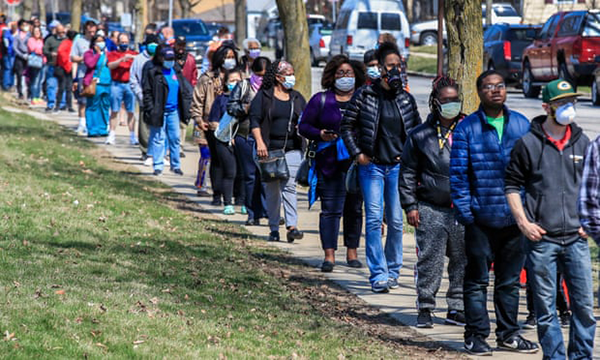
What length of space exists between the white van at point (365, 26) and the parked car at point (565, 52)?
1136 centimetres

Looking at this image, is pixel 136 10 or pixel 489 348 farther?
pixel 136 10

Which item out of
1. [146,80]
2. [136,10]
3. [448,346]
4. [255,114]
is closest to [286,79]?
[255,114]

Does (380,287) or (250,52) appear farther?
(250,52)

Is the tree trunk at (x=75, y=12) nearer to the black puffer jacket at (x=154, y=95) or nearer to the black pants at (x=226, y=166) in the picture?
the black puffer jacket at (x=154, y=95)

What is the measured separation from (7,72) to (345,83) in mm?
23828

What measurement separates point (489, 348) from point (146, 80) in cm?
999

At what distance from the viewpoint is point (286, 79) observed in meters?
11.6

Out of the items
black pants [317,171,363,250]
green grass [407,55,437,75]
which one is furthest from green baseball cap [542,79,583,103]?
green grass [407,55,437,75]

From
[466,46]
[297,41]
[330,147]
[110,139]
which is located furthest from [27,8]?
[330,147]

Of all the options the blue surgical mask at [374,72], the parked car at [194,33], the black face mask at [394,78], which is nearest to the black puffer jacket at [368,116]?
the black face mask at [394,78]

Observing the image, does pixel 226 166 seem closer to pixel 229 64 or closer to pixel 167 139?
pixel 229 64

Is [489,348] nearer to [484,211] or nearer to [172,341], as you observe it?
[484,211]

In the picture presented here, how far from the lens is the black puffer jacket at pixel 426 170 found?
832 cm

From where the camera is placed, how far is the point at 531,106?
25.0 meters
